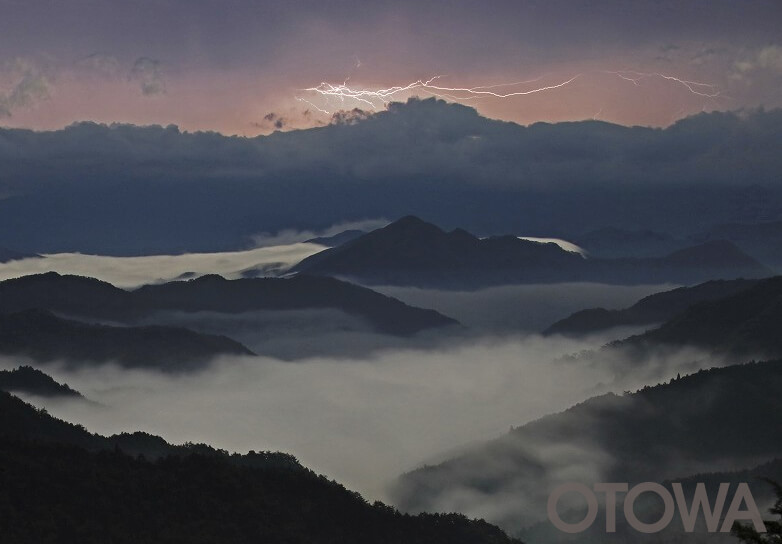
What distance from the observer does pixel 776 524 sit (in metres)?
78.2
